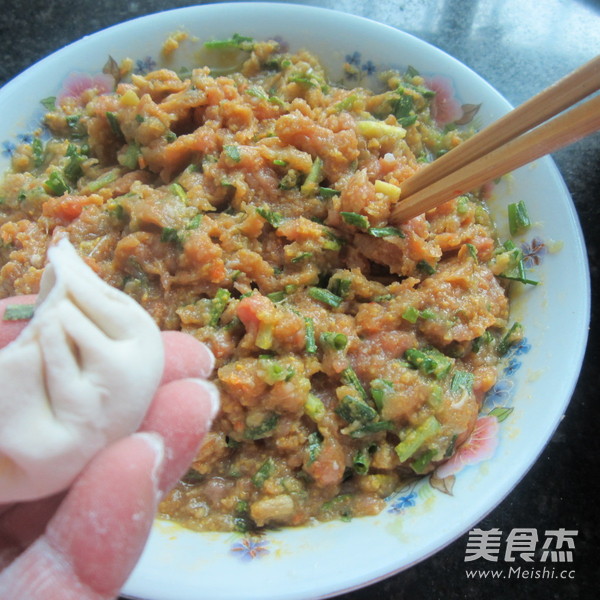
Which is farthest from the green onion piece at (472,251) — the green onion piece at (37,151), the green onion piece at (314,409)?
the green onion piece at (37,151)

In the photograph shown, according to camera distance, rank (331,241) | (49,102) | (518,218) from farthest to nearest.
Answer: (49,102) < (518,218) < (331,241)

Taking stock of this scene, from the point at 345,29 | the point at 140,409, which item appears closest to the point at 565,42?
the point at 345,29

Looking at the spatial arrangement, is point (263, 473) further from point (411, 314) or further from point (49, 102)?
point (49, 102)

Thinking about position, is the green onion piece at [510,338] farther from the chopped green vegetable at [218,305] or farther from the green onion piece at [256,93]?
the green onion piece at [256,93]

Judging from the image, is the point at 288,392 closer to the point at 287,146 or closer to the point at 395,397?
the point at 395,397

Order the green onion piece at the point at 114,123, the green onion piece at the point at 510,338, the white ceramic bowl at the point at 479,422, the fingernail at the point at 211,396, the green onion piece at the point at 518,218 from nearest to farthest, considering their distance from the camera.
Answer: the fingernail at the point at 211,396 < the white ceramic bowl at the point at 479,422 < the green onion piece at the point at 510,338 < the green onion piece at the point at 518,218 < the green onion piece at the point at 114,123

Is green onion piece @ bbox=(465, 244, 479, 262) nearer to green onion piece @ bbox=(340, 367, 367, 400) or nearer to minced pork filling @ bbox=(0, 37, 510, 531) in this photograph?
minced pork filling @ bbox=(0, 37, 510, 531)

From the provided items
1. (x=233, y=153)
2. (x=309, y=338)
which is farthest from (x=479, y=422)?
(x=233, y=153)
